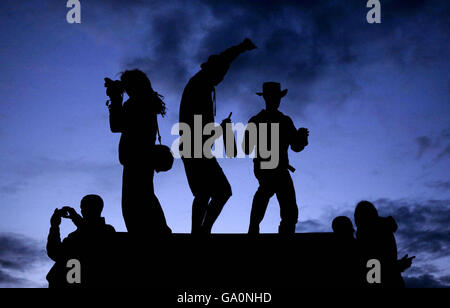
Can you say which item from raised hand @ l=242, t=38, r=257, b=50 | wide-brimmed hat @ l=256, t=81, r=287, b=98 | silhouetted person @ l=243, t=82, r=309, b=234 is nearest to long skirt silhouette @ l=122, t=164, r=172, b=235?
silhouetted person @ l=243, t=82, r=309, b=234

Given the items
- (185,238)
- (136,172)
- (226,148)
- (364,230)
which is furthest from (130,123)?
(364,230)

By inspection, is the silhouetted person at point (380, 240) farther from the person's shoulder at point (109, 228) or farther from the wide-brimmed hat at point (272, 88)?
the person's shoulder at point (109, 228)

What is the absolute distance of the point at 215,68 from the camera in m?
6.50

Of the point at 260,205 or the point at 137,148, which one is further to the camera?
the point at 260,205

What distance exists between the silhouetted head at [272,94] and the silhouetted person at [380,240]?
2.36 meters

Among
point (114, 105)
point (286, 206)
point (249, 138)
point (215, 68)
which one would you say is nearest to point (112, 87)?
point (114, 105)

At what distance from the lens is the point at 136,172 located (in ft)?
20.0

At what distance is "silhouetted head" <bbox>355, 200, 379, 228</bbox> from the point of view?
586cm

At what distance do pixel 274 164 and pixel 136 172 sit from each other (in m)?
2.34

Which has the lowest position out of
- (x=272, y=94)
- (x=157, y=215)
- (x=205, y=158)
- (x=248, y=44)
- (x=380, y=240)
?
(x=380, y=240)

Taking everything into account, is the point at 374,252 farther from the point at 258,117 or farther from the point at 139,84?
the point at 139,84

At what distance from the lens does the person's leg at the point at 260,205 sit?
7.17 meters

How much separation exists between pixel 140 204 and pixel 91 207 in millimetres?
717
